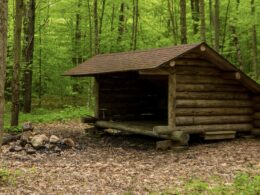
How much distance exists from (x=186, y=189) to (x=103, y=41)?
17.5 m

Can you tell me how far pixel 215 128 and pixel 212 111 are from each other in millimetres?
542

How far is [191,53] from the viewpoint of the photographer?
1188cm

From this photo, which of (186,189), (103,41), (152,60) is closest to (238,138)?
(152,60)

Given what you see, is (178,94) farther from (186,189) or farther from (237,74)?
(186,189)

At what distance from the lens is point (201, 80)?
1219 centimetres

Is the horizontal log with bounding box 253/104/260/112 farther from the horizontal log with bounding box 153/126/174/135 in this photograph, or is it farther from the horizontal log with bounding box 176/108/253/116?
the horizontal log with bounding box 153/126/174/135

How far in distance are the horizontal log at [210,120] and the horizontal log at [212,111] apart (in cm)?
10

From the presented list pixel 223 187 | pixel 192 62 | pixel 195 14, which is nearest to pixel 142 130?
pixel 192 62

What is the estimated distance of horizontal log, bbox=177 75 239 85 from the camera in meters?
11.8

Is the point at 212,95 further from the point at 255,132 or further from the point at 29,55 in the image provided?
the point at 29,55

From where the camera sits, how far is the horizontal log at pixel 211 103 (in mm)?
11805

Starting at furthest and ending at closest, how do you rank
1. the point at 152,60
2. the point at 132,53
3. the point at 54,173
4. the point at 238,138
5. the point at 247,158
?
the point at 132,53 < the point at 238,138 < the point at 152,60 < the point at 247,158 < the point at 54,173

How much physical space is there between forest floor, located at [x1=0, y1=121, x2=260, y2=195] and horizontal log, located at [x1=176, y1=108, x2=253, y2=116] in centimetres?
92

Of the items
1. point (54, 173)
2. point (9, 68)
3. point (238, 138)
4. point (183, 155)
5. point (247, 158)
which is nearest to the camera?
point (54, 173)
